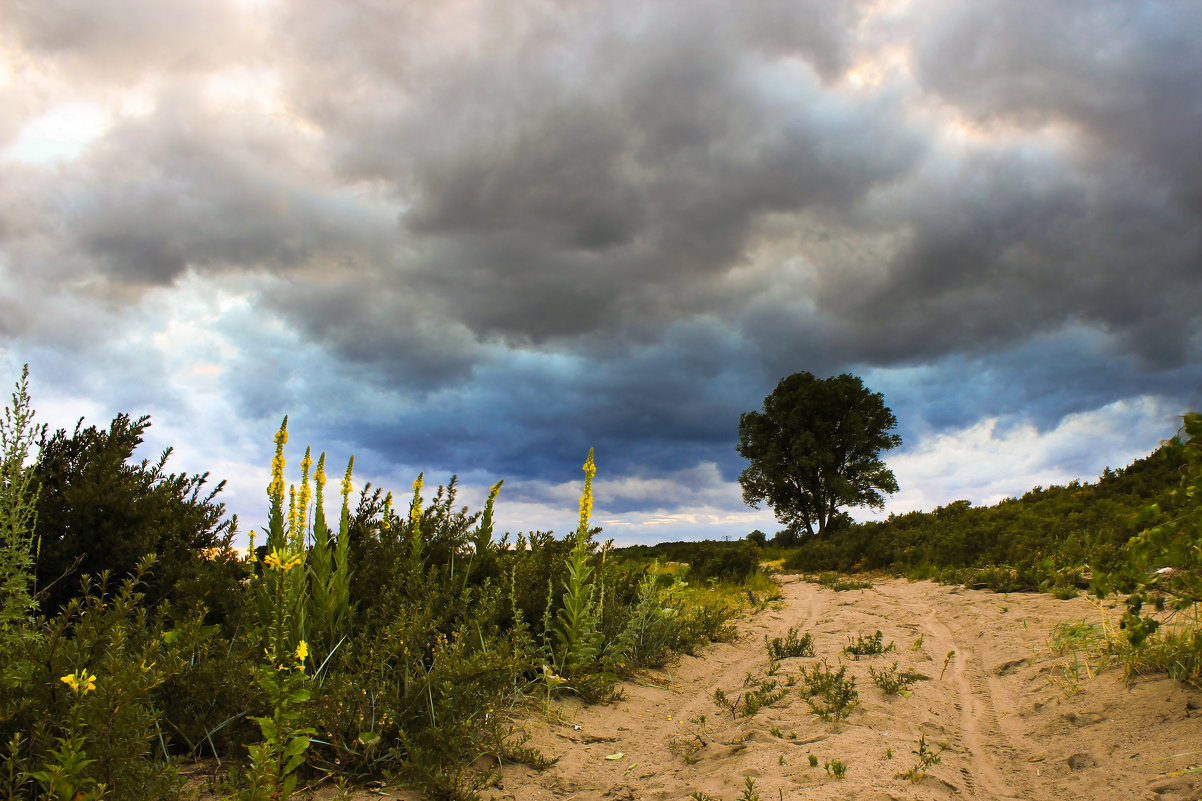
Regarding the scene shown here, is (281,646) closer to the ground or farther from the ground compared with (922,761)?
farther from the ground

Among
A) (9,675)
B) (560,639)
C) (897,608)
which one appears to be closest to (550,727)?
(560,639)

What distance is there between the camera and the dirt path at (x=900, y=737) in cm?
345

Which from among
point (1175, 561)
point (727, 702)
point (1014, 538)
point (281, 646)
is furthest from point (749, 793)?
point (1014, 538)

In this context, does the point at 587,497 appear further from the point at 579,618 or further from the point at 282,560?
the point at 282,560

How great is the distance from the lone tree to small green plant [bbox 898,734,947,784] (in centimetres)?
3041

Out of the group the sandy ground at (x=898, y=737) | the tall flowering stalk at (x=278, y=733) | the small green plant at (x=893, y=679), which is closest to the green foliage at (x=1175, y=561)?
the sandy ground at (x=898, y=737)

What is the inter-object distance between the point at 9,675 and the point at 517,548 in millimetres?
4491

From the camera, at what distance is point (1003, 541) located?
11.9 metres

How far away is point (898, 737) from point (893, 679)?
1.40 m

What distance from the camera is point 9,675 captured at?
8.95 ft

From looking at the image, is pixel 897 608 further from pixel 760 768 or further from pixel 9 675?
pixel 9 675

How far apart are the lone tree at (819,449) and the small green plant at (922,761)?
3041 centimetres

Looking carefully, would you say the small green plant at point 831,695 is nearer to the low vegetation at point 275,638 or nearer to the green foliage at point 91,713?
the low vegetation at point 275,638

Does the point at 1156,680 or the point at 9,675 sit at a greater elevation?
the point at 9,675
